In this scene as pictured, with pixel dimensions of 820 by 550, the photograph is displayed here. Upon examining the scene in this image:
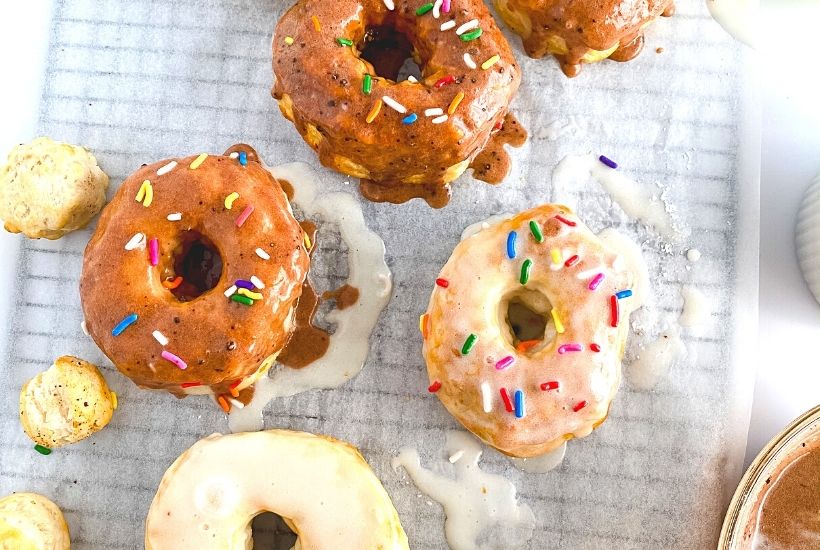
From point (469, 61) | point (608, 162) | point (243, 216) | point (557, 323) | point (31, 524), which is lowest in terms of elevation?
point (31, 524)

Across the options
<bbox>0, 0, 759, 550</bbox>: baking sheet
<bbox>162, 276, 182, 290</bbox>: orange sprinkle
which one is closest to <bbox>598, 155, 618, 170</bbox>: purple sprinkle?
<bbox>0, 0, 759, 550</bbox>: baking sheet

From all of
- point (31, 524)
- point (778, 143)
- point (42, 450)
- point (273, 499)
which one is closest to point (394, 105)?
point (273, 499)

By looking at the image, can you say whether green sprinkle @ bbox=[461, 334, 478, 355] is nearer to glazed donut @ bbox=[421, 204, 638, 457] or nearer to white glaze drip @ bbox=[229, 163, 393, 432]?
glazed donut @ bbox=[421, 204, 638, 457]

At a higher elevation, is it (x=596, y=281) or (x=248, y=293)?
(x=596, y=281)

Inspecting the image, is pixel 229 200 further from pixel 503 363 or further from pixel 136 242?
pixel 503 363

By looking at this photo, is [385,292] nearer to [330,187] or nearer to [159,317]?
[330,187]

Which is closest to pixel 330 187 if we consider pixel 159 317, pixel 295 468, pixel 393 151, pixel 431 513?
pixel 393 151

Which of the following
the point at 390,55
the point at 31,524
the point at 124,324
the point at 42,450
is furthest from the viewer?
the point at 390,55
